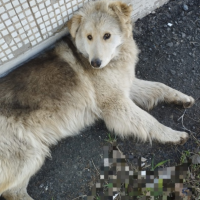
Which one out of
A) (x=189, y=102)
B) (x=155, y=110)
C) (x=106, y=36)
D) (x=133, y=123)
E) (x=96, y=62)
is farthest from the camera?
(x=155, y=110)

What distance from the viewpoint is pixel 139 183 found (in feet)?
10.6

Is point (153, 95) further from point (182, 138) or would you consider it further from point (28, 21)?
point (28, 21)

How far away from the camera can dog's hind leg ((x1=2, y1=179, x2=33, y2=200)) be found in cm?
325

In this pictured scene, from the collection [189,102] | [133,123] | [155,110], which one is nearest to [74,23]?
[133,123]

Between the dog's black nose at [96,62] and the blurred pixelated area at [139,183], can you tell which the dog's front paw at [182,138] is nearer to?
the blurred pixelated area at [139,183]

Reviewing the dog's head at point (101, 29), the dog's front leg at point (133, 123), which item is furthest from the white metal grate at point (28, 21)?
the dog's front leg at point (133, 123)

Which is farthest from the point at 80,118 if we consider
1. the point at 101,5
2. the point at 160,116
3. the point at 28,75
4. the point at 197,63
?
the point at 197,63

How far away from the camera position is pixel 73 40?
3.50 meters

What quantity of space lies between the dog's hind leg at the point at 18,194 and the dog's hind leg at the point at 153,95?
6.49ft

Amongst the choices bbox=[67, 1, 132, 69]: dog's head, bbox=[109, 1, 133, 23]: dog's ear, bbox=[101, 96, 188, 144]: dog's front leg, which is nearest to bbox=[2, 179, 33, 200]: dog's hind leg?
bbox=[101, 96, 188, 144]: dog's front leg

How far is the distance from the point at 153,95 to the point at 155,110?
23cm

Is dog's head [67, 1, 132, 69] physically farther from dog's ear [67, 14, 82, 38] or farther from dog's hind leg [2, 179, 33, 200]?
dog's hind leg [2, 179, 33, 200]

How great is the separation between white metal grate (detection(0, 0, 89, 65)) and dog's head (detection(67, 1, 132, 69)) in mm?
265

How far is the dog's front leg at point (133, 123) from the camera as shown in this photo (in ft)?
11.3
